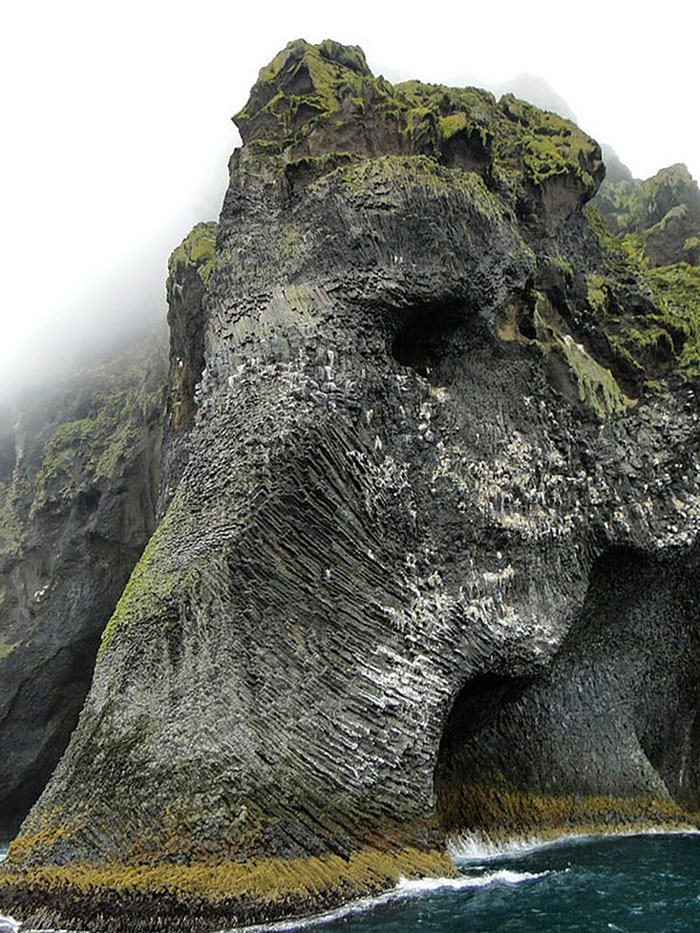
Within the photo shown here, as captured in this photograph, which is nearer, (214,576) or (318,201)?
(214,576)

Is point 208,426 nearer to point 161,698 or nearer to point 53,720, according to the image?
point 161,698

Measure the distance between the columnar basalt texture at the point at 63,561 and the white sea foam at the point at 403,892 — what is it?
68.1ft

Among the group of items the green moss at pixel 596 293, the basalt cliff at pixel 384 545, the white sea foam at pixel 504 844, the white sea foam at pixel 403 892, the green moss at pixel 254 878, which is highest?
the green moss at pixel 596 293

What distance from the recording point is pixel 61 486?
3547 cm

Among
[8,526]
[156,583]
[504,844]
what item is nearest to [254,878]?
[156,583]

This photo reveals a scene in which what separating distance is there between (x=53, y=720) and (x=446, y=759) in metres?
19.0

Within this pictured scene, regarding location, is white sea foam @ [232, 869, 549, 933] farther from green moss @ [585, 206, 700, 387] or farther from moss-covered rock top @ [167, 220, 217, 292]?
moss-covered rock top @ [167, 220, 217, 292]

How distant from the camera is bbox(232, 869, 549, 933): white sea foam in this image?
11938 mm

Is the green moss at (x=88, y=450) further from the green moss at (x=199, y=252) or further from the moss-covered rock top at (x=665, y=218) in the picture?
the moss-covered rock top at (x=665, y=218)

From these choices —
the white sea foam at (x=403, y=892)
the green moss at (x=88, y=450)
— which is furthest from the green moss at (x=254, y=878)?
the green moss at (x=88, y=450)

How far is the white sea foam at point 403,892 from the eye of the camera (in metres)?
11.9

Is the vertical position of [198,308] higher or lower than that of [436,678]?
higher

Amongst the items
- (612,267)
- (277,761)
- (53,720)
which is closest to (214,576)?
(277,761)

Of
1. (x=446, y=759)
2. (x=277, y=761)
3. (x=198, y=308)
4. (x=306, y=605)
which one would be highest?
(x=198, y=308)
